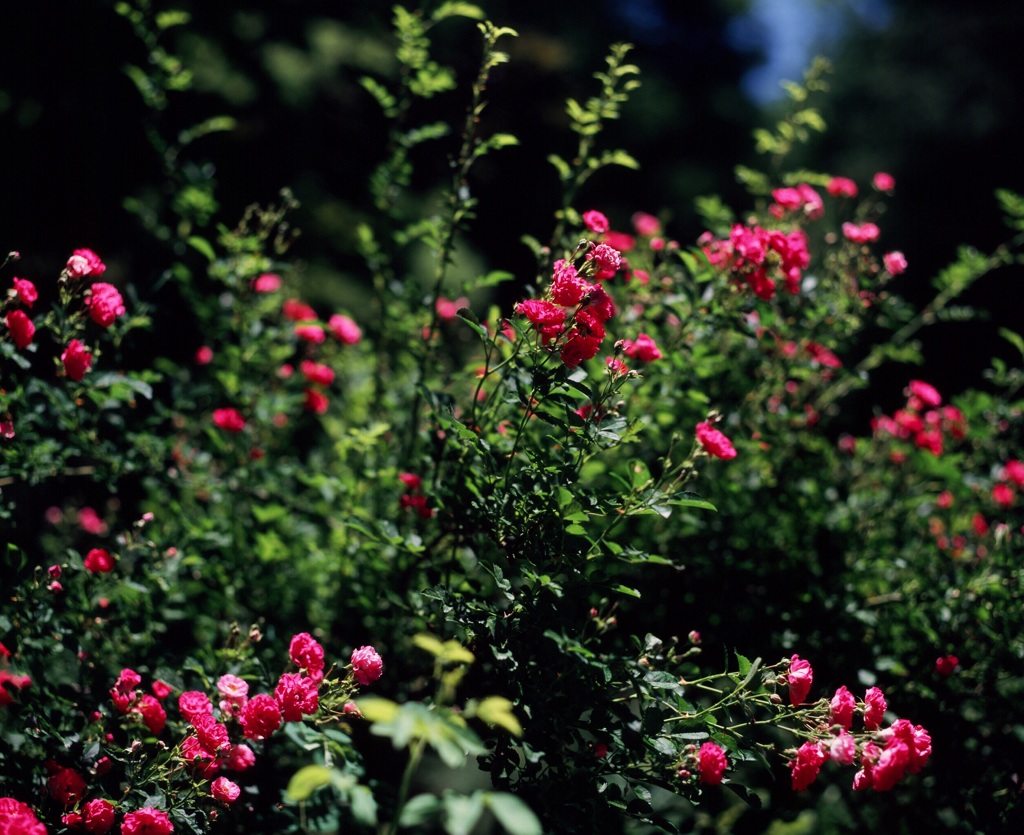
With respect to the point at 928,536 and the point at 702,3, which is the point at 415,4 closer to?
the point at 928,536

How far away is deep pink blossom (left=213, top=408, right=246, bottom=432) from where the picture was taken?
225 cm

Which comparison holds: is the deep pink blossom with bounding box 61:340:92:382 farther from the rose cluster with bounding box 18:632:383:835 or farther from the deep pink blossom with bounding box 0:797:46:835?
the deep pink blossom with bounding box 0:797:46:835

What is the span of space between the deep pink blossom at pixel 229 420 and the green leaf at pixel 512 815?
166 centimetres

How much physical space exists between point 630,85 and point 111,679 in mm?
1886

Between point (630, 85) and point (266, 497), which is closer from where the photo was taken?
point (630, 85)

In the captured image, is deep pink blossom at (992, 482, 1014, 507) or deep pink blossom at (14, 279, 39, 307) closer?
deep pink blossom at (14, 279, 39, 307)

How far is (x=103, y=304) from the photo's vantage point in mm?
1711

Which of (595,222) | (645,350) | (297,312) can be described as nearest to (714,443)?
(645,350)

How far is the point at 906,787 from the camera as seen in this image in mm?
2127

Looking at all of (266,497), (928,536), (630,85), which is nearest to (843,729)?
(928,536)

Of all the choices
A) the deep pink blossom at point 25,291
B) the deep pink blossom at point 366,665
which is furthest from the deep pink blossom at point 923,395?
the deep pink blossom at point 25,291

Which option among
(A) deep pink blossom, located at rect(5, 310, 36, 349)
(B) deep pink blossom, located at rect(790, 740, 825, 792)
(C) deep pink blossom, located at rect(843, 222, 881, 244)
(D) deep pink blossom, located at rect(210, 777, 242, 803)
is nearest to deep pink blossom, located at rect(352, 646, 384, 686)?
(D) deep pink blossom, located at rect(210, 777, 242, 803)

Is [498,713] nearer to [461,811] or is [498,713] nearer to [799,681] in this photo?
[461,811]

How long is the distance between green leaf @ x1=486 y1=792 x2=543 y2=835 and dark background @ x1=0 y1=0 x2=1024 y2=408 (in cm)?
170
